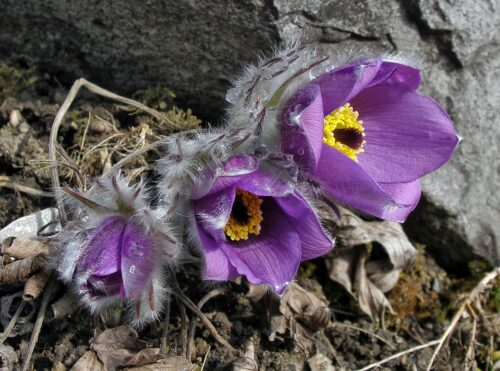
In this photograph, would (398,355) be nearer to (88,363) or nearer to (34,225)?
(88,363)

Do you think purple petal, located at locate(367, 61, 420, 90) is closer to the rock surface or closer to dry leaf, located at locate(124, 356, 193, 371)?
the rock surface

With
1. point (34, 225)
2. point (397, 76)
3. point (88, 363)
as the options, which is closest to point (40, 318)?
point (88, 363)

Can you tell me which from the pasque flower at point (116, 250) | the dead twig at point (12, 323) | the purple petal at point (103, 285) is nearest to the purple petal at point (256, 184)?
the pasque flower at point (116, 250)

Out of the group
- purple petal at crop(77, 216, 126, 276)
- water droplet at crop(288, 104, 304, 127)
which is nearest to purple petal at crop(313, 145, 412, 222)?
water droplet at crop(288, 104, 304, 127)

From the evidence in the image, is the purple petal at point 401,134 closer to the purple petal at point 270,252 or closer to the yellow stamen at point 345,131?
the yellow stamen at point 345,131

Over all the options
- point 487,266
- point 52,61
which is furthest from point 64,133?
point 487,266

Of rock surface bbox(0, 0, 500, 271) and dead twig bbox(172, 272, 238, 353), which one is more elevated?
rock surface bbox(0, 0, 500, 271)
